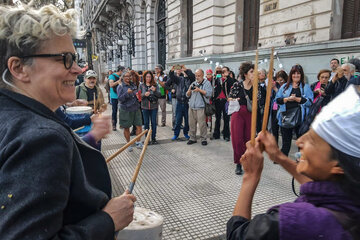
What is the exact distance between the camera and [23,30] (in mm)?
1057

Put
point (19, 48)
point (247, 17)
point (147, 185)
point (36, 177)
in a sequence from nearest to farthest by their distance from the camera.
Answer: point (36, 177), point (19, 48), point (147, 185), point (247, 17)

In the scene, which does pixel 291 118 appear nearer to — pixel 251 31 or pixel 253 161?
pixel 253 161

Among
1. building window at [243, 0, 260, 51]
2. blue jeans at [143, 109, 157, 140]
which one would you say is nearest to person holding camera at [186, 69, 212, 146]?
blue jeans at [143, 109, 157, 140]

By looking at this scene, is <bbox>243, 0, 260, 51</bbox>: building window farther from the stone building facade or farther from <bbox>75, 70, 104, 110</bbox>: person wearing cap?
<bbox>75, 70, 104, 110</bbox>: person wearing cap

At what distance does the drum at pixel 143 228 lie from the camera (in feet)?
5.44

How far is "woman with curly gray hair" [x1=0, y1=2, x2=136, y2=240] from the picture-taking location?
2.92 ft

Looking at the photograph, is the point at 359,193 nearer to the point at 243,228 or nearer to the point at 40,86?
the point at 243,228

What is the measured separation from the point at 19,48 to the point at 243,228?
4.10 feet

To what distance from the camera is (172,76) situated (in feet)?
24.6

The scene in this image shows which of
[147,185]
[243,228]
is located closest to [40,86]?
[243,228]

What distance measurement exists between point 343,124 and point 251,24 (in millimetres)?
10731

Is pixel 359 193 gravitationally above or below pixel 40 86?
below

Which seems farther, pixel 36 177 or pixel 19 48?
pixel 19 48

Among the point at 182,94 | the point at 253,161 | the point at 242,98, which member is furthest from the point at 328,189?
the point at 182,94
